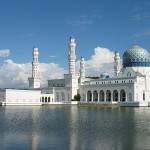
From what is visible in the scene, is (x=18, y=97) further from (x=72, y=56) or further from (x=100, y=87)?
(x=100, y=87)

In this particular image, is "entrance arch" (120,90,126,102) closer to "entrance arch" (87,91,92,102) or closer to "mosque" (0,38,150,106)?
"mosque" (0,38,150,106)

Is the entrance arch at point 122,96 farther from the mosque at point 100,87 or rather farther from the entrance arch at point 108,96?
the entrance arch at point 108,96

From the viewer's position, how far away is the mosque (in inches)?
3061

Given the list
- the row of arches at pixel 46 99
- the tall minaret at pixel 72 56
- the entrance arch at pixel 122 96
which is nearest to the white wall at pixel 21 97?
the row of arches at pixel 46 99

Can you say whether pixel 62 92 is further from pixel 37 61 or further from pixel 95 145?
pixel 95 145

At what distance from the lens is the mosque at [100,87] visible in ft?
255

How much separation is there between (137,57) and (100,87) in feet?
41.4

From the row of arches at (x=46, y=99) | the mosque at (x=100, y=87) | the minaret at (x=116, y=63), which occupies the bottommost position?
the row of arches at (x=46, y=99)

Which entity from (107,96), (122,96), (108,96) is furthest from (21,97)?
(122,96)

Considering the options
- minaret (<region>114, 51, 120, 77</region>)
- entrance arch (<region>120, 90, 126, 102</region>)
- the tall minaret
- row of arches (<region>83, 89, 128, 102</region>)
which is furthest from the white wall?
minaret (<region>114, 51, 120, 77</region>)

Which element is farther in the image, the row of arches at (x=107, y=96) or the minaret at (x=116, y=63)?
the minaret at (x=116, y=63)

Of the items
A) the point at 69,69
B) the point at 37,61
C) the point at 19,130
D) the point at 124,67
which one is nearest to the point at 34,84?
the point at 37,61

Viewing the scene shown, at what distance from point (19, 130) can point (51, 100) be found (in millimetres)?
67608

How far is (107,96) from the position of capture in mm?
85438
